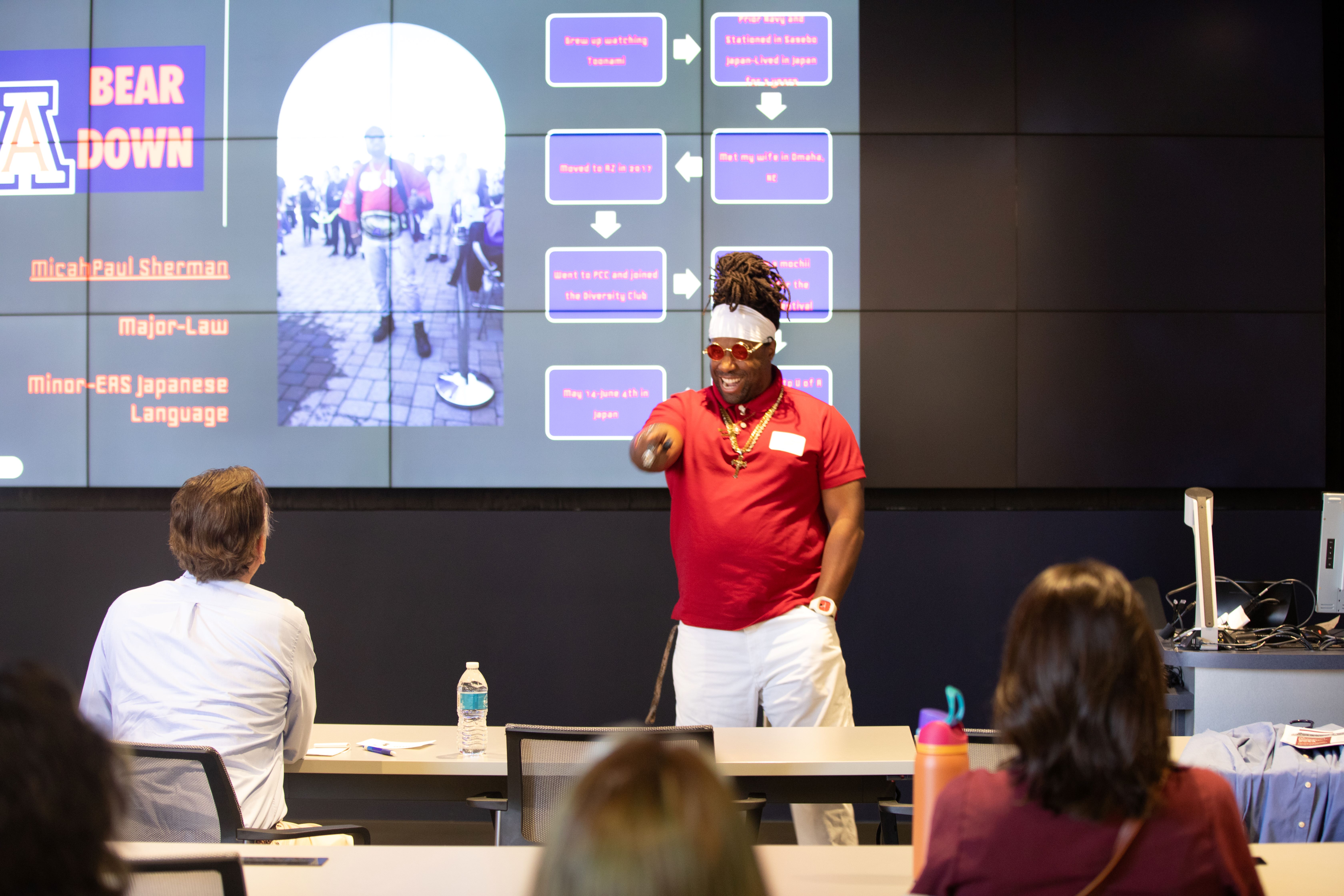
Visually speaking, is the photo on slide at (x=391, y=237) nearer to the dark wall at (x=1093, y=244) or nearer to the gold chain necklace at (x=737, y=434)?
the gold chain necklace at (x=737, y=434)

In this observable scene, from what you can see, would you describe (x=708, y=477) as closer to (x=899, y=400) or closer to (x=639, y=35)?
(x=899, y=400)

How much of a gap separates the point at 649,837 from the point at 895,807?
67.9 inches

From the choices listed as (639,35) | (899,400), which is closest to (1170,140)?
(899,400)

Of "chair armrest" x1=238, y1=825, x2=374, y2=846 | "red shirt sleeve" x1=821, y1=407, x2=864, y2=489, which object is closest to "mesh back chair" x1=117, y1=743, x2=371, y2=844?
"chair armrest" x1=238, y1=825, x2=374, y2=846

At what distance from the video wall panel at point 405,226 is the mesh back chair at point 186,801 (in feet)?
7.21

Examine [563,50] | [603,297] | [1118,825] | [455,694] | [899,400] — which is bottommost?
[455,694]

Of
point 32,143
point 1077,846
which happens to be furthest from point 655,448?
point 32,143

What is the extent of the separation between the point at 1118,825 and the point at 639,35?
357 cm

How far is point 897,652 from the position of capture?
4004mm

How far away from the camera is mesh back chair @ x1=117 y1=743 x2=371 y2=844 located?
1800mm

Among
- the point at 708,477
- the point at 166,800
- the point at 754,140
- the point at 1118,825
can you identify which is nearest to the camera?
the point at 1118,825

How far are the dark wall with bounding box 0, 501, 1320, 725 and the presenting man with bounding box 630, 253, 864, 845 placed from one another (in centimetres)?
110

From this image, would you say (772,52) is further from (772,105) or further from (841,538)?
(841,538)

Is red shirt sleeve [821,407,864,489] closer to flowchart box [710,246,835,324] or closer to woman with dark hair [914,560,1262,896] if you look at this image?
flowchart box [710,246,835,324]
